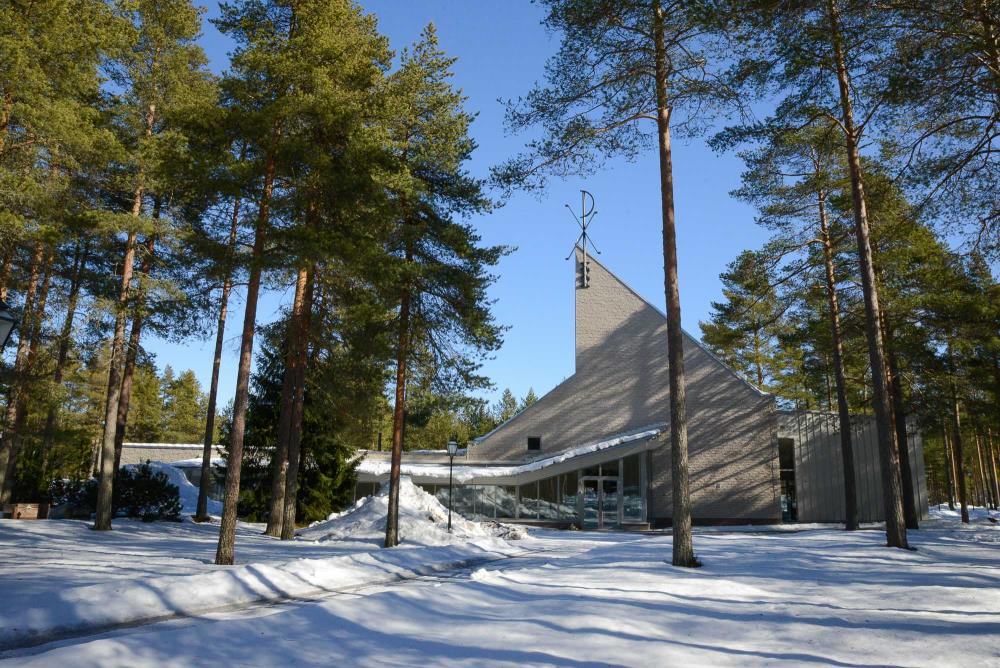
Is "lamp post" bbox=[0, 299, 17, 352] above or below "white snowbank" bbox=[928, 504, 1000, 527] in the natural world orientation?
above

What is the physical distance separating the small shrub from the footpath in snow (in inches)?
52.6

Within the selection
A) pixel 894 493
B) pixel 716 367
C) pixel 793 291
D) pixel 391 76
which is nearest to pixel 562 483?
pixel 716 367

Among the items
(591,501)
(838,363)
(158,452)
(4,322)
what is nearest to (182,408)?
(158,452)

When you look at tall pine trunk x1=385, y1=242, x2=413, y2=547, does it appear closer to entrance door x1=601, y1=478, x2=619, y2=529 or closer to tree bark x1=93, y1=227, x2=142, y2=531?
tree bark x1=93, y1=227, x2=142, y2=531

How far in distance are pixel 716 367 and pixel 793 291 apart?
11870 millimetres

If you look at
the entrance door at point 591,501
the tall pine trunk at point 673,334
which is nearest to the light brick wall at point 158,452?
the entrance door at point 591,501

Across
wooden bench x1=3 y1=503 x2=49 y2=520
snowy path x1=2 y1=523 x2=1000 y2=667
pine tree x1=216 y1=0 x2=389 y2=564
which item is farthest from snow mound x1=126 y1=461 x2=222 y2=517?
snowy path x1=2 y1=523 x2=1000 y2=667

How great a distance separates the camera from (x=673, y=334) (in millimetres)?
13023

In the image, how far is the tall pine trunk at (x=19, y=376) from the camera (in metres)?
18.8

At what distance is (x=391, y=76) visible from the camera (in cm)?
1889

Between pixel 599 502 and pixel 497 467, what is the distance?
5.52 m

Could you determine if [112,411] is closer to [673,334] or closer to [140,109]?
[140,109]

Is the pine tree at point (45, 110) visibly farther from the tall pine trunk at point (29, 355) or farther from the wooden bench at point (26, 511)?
the wooden bench at point (26, 511)

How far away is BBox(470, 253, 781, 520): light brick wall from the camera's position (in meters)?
31.9
